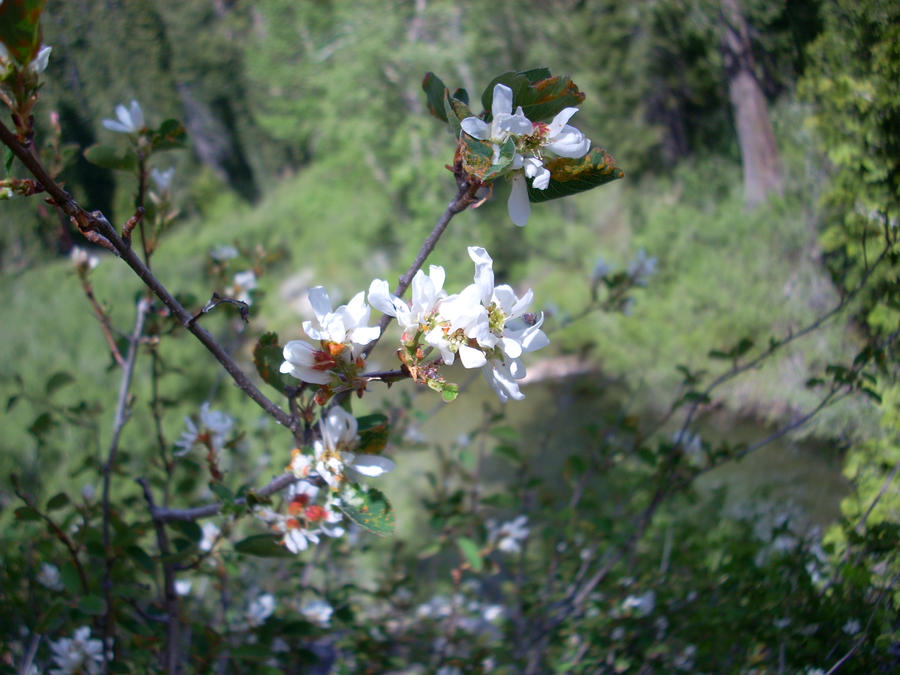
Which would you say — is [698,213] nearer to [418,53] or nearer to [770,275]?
[770,275]

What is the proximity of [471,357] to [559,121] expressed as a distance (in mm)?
242

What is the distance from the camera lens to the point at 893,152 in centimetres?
97

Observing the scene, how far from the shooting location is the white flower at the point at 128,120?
0.79m

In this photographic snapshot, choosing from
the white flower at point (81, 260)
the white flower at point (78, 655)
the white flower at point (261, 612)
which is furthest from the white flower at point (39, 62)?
the white flower at point (261, 612)

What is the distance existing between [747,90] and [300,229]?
8.36 m

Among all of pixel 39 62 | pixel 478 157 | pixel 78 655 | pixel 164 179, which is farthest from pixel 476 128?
pixel 78 655

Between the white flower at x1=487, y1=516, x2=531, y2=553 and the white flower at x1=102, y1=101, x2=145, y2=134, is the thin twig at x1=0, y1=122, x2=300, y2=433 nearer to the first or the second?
the white flower at x1=102, y1=101, x2=145, y2=134

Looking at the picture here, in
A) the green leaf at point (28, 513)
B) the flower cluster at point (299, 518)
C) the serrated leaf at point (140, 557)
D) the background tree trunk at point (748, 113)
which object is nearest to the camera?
the flower cluster at point (299, 518)

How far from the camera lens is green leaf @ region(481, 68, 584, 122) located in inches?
21.3

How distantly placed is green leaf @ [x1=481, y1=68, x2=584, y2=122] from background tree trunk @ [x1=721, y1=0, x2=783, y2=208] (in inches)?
81.1

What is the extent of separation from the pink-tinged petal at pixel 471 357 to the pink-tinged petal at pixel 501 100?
22 centimetres

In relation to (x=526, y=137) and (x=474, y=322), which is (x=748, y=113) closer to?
(x=526, y=137)

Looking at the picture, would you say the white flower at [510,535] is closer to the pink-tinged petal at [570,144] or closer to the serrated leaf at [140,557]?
the serrated leaf at [140,557]

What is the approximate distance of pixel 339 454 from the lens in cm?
56
